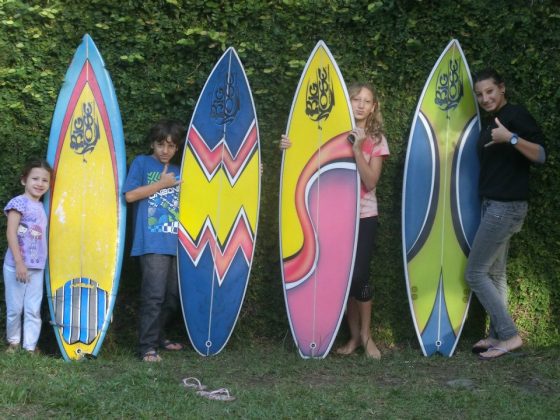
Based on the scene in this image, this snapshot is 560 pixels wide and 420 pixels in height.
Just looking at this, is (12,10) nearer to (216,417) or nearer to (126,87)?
(126,87)

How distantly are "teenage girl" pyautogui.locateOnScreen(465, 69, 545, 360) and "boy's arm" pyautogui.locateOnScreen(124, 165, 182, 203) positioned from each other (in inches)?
68.6

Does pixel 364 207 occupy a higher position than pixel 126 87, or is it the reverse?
pixel 126 87

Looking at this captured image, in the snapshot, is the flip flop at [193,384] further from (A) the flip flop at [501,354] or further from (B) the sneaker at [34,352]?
(A) the flip flop at [501,354]

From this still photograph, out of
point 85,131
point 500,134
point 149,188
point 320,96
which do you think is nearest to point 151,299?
point 149,188

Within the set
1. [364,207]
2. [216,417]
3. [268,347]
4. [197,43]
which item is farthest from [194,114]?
[216,417]

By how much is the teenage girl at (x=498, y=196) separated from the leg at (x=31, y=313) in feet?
7.85

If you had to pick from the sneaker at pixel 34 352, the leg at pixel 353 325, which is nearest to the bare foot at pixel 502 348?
the leg at pixel 353 325

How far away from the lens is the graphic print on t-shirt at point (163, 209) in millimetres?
4262

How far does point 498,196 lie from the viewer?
4152 millimetres

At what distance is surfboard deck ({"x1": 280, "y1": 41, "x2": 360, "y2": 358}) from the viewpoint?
4.30 metres

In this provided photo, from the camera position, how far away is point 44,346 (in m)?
4.44

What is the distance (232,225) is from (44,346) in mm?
1308

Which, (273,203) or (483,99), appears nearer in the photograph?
(483,99)

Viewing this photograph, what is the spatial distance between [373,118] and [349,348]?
133 centimetres
